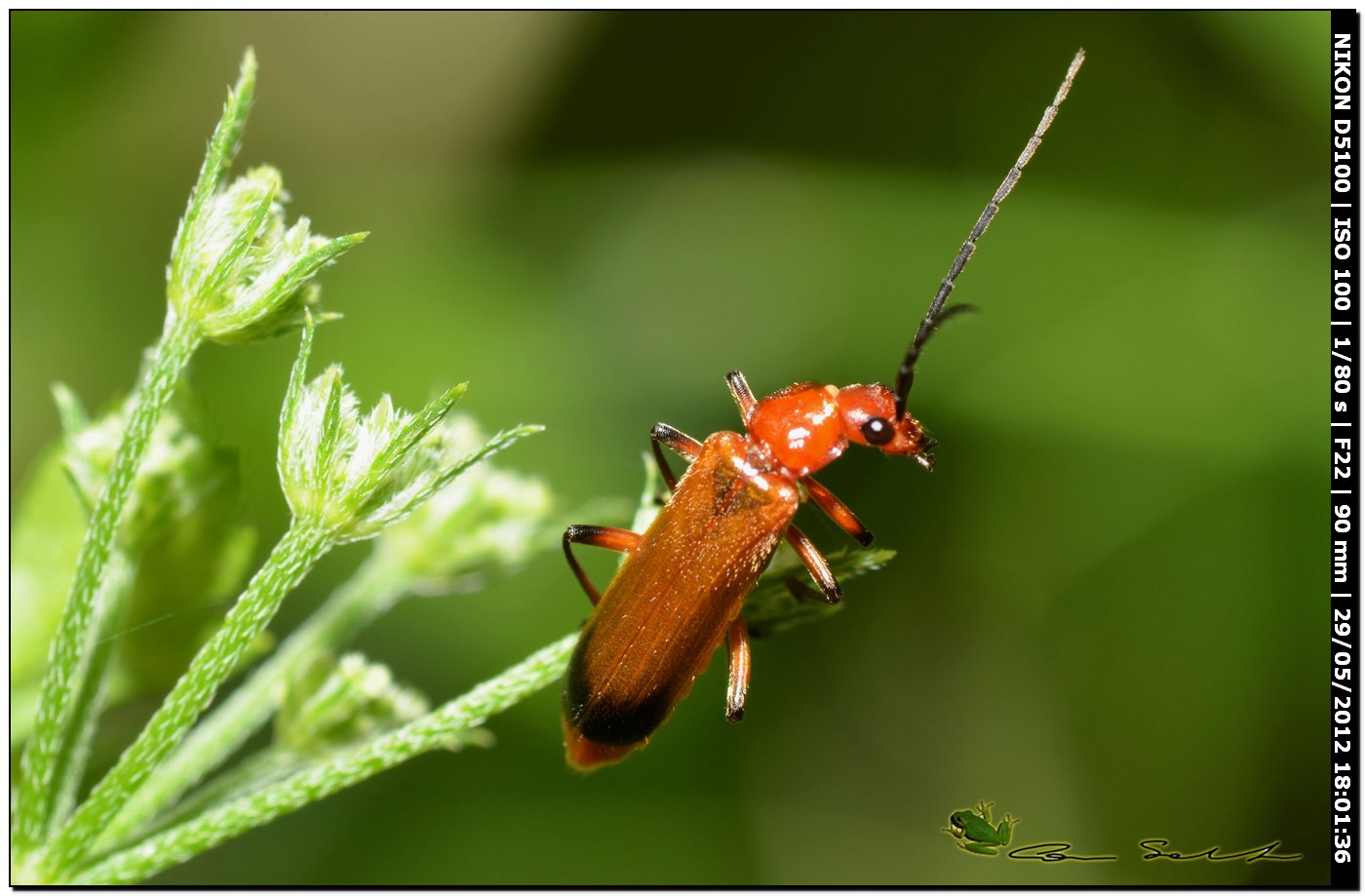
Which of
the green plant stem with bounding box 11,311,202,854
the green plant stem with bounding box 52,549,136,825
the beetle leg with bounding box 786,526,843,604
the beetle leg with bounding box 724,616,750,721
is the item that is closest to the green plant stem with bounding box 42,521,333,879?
the green plant stem with bounding box 11,311,202,854

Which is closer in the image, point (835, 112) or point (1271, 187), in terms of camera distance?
point (1271, 187)

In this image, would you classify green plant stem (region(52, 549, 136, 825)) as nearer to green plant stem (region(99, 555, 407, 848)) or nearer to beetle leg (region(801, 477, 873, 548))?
green plant stem (region(99, 555, 407, 848))

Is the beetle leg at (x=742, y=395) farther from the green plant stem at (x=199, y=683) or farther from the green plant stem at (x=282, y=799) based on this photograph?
the green plant stem at (x=199, y=683)

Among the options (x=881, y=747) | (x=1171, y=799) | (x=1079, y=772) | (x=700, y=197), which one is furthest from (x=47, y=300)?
(x=1171, y=799)

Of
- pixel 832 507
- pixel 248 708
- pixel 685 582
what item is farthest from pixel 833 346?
pixel 248 708

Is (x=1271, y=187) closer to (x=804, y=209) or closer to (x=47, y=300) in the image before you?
(x=804, y=209)
